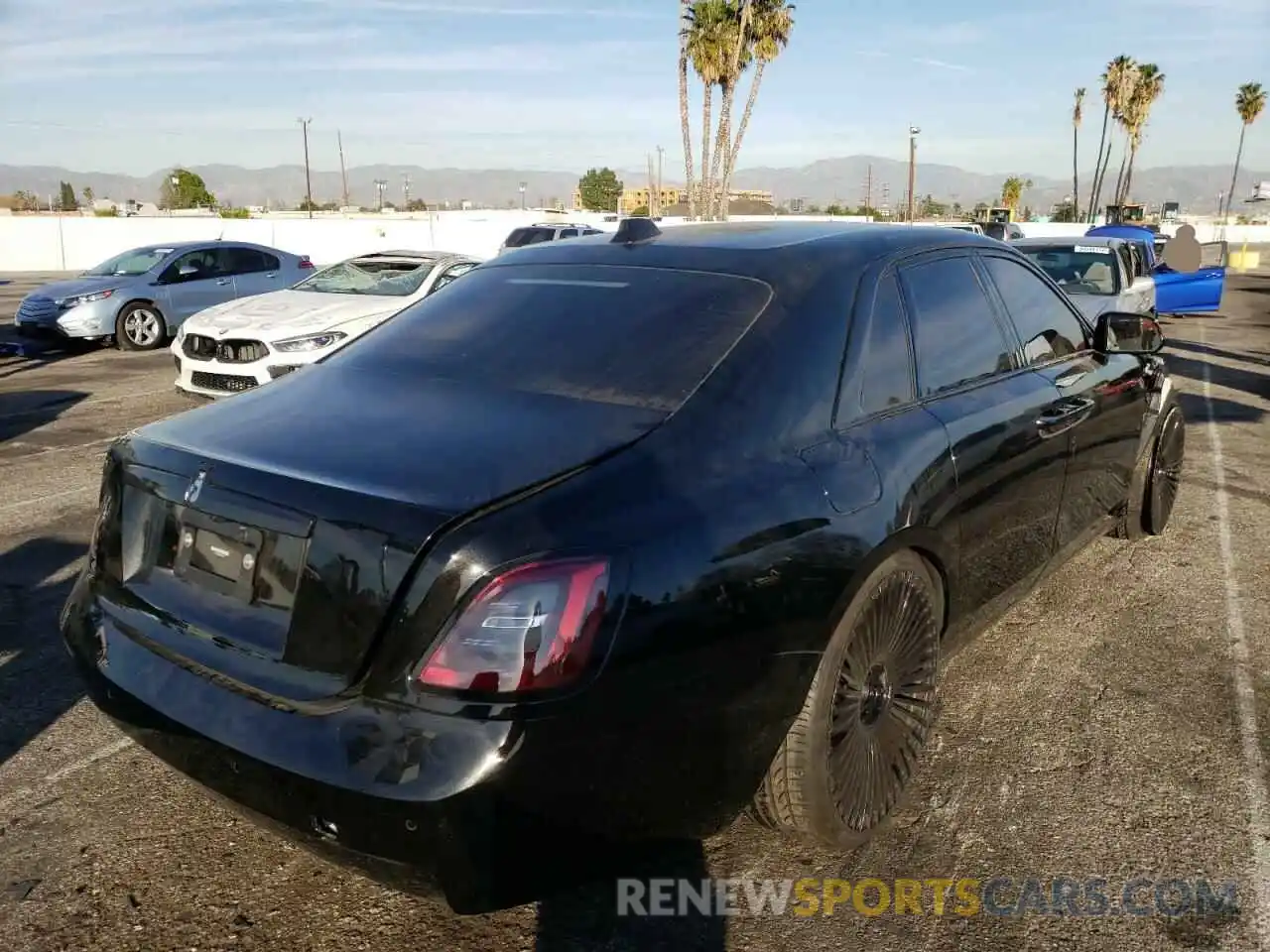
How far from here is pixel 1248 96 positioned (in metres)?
71.0

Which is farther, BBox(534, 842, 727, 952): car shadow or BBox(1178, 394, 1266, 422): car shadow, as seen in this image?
BBox(1178, 394, 1266, 422): car shadow

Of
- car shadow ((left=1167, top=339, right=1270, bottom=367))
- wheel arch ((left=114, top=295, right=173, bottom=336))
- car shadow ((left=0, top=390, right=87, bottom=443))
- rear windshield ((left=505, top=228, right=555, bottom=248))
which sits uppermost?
rear windshield ((left=505, top=228, right=555, bottom=248))

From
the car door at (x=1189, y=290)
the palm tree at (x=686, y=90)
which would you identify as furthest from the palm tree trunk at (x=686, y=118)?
the car door at (x=1189, y=290)

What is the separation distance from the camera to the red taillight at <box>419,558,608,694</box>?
1895 millimetres

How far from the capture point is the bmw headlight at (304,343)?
8.43 m

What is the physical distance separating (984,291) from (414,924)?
2.80 metres

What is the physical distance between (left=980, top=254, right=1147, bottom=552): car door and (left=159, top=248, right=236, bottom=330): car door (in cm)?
1259

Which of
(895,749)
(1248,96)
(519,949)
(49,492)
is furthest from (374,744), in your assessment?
(1248,96)

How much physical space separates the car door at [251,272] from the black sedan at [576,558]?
12.2m

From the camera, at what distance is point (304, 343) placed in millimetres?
8500

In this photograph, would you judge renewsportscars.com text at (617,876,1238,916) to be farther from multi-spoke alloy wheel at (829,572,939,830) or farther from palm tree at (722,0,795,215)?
palm tree at (722,0,795,215)

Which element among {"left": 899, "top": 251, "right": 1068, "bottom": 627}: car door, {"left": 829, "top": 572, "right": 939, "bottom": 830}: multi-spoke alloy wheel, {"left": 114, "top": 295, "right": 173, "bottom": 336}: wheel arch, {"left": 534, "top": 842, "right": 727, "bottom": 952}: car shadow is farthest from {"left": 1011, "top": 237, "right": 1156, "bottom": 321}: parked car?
{"left": 114, "top": 295, "right": 173, "bottom": 336}: wheel arch

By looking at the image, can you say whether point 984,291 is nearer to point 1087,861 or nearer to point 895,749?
point 895,749

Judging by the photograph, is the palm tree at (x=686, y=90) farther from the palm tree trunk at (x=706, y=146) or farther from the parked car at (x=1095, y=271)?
the parked car at (x=1095, y=271)
